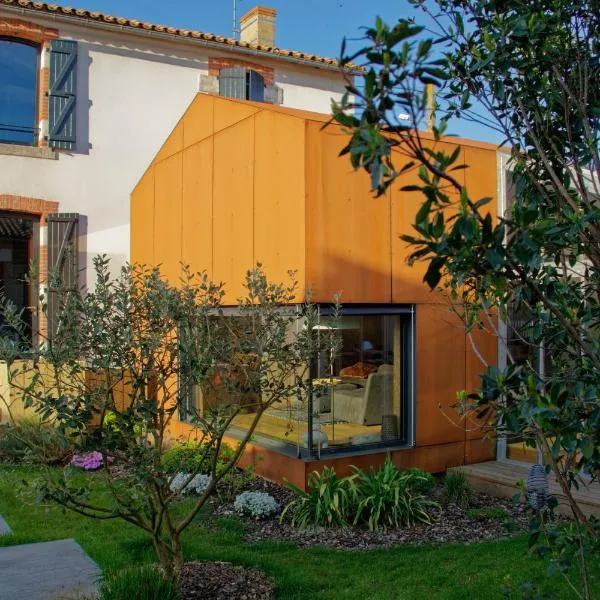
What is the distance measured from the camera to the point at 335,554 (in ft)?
19.1

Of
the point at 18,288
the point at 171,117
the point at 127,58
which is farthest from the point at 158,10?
the point at 18,288

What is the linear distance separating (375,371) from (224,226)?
2721 mm

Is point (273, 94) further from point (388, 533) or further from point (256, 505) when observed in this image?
point (388, 533)

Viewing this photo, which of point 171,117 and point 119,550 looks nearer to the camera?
point 119,550

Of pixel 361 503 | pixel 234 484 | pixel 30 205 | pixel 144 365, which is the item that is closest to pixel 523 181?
pixel 144 365

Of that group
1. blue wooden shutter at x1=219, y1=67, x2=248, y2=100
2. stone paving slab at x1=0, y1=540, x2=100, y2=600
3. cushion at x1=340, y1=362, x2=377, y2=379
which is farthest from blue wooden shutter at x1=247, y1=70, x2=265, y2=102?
stone paving slab at x1=0, y1=540, x2=100, y2=600

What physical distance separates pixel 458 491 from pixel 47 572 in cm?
397

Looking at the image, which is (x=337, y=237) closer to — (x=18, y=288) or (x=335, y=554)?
(x=335, y=554)

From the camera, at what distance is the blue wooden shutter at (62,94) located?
13.5m

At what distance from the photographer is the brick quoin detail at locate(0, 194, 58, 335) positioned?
12.9 meters

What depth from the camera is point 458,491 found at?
7.21 metres

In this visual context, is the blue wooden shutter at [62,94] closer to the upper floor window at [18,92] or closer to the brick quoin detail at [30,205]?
the upper floor window at [18,92]

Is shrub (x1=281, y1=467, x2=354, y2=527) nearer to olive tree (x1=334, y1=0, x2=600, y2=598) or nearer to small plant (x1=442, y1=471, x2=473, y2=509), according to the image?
small plant (x1=442, y1=471, x2=473, y2=509)

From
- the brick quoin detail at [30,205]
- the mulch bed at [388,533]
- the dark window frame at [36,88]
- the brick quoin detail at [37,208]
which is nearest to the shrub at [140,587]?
the mulch bed at [388,533]
